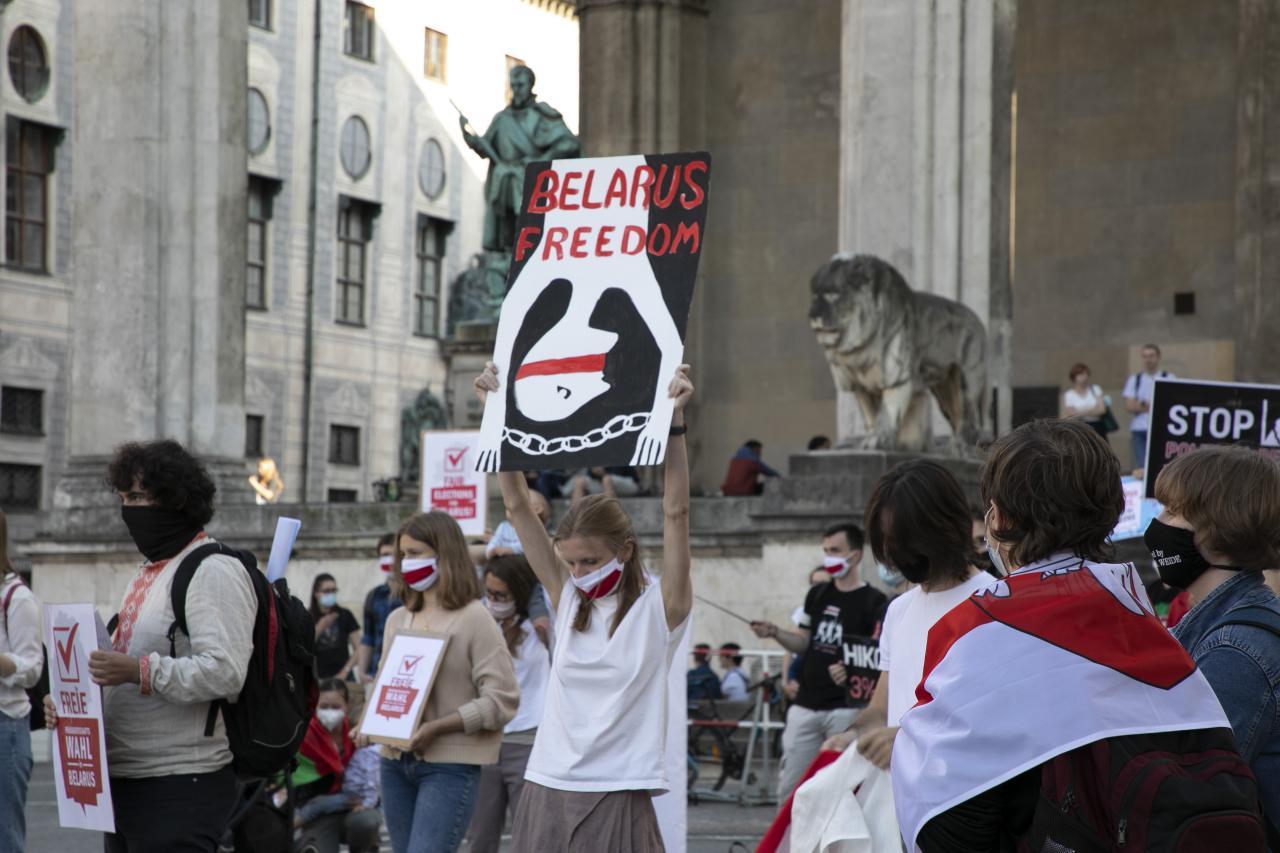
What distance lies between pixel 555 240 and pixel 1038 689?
4.00 metres

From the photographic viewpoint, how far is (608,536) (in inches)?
249

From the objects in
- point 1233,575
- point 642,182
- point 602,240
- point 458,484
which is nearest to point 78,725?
point 602,240

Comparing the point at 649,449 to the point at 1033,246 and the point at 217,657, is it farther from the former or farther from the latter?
the point at 1033,246

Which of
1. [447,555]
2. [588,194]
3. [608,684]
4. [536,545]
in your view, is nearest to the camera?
[608,684]

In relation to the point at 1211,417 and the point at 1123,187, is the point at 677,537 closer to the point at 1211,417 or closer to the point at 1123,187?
the point at 1211,417

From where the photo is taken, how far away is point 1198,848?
11.0 ft

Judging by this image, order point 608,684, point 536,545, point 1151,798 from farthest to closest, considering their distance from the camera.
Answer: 1. point 536,545
2. point 608,684
3. point 1151,798

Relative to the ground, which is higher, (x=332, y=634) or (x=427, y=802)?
(x=427, y=802)

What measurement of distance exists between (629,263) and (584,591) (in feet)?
4.03

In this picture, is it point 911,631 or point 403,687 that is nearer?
point 911,631

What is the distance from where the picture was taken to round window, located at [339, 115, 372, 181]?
56156 mm

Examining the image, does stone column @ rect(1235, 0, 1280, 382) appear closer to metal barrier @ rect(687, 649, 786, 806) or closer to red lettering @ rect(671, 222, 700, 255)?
metal barrier @ rect(687, 649, 786, 806)

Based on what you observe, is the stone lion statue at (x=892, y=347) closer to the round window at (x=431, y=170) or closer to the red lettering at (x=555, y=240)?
the red lettering at (x=555, y=240)

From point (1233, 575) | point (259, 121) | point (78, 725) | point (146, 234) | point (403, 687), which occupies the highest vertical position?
point (259, 121)
